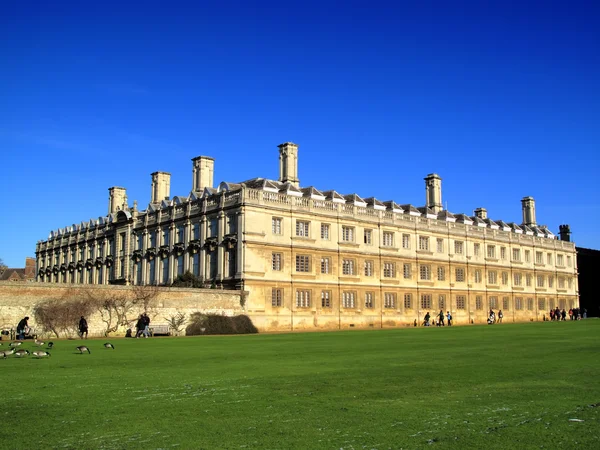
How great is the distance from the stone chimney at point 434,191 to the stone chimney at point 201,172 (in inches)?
1014

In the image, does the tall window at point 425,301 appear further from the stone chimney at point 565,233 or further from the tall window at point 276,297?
the stone chimney at point 565,233

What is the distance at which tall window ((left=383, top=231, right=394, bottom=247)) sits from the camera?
183ft

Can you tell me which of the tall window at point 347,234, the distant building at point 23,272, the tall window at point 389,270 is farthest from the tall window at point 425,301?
the distant building at point 23,272

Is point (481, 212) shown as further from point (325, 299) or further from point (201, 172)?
point (201, 172)

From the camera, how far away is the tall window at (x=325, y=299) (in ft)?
163

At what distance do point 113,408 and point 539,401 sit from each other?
259 inches

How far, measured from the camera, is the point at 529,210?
270 ft

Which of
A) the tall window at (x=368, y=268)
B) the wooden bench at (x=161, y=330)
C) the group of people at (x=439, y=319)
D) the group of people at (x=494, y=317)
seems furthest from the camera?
the group of people at (x=494, y=317)

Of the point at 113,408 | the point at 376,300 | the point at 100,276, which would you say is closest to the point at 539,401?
the point at 113,408

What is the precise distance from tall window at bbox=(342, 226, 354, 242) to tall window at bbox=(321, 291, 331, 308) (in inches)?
197

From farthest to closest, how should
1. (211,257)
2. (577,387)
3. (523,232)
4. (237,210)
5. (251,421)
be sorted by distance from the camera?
(523,232)
(211,257)
(237,210)
(577,387)
(251,421)

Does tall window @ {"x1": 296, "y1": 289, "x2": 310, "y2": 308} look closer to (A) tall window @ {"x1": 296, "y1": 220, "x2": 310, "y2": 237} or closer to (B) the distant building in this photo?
(A) tall window @ {"x1": 296, "y1": 220, "x2": 310, "y2": 237}

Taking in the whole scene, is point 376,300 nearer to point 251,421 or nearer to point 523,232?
point 523,232

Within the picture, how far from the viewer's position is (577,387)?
Result: 11234 millimetres
